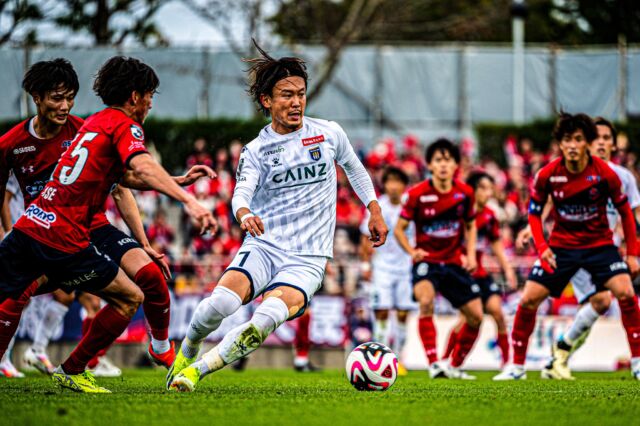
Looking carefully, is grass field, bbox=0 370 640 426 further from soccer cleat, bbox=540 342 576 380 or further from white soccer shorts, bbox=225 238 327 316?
soccer cleat, bbox=540 342 576 380

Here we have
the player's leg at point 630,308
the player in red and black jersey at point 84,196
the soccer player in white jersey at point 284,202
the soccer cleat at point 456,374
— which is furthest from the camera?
Result: the soccer cleat at point 456,374

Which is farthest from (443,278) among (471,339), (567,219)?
(567,219)

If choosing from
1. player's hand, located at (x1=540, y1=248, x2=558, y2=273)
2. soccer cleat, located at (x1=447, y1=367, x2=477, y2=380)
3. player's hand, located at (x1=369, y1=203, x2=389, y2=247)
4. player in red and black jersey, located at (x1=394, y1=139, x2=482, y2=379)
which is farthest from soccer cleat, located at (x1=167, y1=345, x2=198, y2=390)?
soccer cleat, located at (x1=447, y1=367, x2=477, y2=380)

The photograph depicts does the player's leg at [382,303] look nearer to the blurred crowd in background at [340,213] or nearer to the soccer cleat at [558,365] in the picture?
the blurred crowd in background at [340,213]

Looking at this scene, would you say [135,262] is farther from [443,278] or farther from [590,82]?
[590,82]

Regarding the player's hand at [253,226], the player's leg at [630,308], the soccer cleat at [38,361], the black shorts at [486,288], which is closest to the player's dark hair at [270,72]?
the player's hand at [253,226]

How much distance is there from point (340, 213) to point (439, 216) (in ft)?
29.9

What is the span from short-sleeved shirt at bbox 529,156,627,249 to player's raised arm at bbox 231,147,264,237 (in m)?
4.07

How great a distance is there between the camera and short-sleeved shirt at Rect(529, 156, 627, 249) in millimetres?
10141

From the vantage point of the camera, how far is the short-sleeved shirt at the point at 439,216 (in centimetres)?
1157

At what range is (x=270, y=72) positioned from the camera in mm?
7633

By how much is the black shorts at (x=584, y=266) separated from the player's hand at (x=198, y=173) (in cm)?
463

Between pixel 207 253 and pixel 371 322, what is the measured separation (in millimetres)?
Answer: 4107

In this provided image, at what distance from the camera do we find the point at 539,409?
6.12 metres
